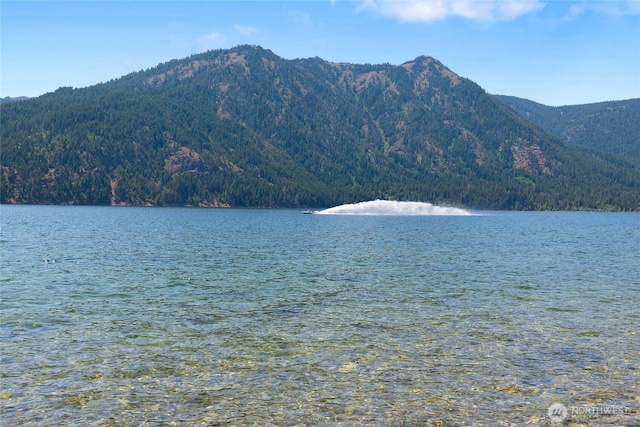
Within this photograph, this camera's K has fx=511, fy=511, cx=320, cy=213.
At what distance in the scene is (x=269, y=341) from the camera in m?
27.4

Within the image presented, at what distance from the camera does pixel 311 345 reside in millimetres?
26688

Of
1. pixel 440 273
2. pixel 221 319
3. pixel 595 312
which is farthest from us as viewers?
pixel 440 273

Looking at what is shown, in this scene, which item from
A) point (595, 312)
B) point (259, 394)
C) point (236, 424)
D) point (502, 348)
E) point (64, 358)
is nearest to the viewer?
point (236, 424)

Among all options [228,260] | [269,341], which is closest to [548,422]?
[269,341]

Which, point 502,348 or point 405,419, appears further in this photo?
point 502,348

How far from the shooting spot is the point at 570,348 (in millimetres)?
26484

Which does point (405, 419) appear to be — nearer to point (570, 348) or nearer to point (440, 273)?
point (570, 348)

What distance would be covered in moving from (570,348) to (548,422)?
1012cm

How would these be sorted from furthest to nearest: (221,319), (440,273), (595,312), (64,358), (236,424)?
(440,273), (595,312), (221,319), (64,358), (236,424)

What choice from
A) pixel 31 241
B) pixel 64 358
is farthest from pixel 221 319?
pixel 31 241

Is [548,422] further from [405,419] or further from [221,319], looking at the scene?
[221,319]

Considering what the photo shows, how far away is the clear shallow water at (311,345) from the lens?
18.7 m

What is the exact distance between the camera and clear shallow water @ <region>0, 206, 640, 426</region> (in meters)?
18.7

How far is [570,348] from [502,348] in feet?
11.6
